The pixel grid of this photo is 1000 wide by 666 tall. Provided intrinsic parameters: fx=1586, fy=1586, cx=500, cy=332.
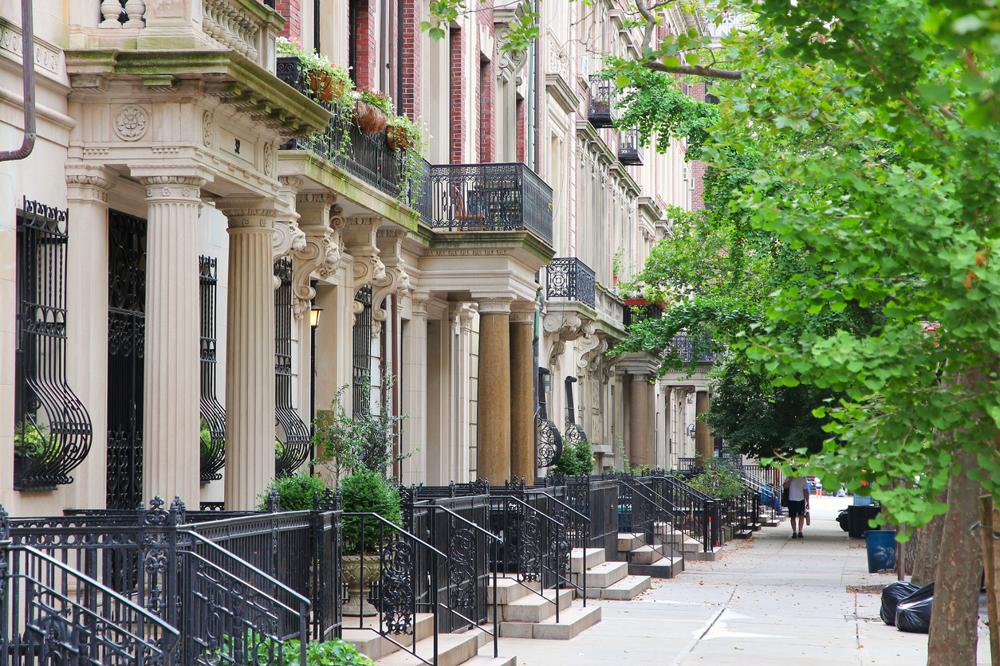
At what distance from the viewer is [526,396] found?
2366cm

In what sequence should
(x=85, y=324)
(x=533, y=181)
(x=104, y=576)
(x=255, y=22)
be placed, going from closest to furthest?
(x=104, y=576), (x=85, y=324), (x=255, y=22), (x=533, y=181)

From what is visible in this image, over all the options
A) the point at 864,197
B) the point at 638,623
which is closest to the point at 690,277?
the point at 638,623

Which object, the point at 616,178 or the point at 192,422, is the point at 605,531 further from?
the point at 616,178

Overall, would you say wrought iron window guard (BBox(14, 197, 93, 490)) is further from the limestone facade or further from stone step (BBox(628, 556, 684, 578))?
stone step (BBox(628, 556, 684, 578))

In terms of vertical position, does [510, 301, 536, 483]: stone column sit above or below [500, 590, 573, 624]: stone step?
above

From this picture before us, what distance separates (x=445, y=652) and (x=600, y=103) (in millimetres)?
26503

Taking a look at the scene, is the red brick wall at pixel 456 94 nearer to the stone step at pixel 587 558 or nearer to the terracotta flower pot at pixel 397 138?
the terracotta flower pot at pixel 397 138

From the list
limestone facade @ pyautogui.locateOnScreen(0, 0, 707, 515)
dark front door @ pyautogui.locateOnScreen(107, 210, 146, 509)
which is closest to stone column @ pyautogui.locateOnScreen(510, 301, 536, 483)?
limestone facade @ pyautogui.locateOnScreen(0, 0, 707, 515)

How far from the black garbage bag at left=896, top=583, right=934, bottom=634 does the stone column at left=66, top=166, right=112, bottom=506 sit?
957 cm

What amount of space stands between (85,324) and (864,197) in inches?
243

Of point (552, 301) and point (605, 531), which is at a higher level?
point (552, 301)

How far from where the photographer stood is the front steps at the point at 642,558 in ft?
80.2

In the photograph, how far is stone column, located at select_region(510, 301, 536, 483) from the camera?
76.5ft

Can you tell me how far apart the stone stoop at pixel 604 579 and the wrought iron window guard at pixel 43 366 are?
357 inches
